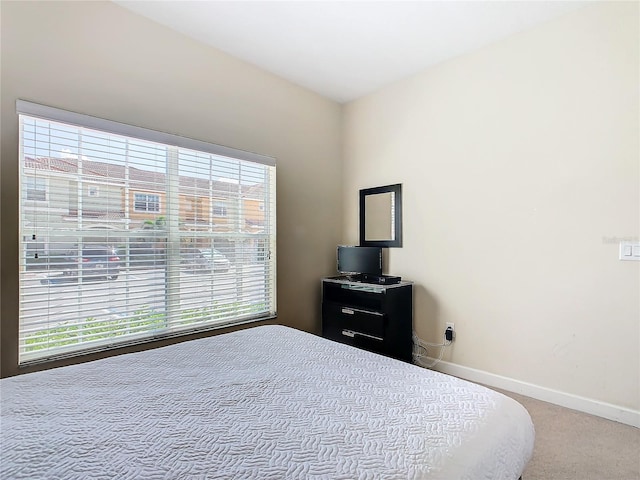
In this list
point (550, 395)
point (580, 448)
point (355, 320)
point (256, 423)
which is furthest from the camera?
point (355, 320)

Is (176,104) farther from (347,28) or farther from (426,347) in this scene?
(426,347)

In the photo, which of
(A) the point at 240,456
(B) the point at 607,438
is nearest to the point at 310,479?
(A) the point at 240,456

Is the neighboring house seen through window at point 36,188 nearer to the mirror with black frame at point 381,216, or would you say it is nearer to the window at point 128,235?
the window at point 128,235

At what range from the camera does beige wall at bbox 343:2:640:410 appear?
2.08 metres

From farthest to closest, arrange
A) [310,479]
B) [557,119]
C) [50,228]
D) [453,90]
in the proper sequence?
1. [453,90]
2. [557,119]
3. [50,228]
4. [310,479]

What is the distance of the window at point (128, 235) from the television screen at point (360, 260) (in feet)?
2.58

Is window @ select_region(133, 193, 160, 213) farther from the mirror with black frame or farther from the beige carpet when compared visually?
the beige carpet

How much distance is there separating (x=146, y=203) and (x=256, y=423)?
71.2 inches

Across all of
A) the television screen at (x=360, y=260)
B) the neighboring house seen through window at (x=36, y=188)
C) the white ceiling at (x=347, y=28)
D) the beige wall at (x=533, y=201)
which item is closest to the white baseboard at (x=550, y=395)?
the beige wall at (x=533, y=201)

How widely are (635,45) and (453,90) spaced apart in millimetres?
1110

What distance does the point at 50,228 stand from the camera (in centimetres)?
189

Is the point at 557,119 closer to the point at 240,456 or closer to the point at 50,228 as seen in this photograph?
the point at 240,456

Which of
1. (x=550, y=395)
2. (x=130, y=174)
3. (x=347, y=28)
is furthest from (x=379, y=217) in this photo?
(x=130, y=174)

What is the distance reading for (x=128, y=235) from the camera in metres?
2.19
